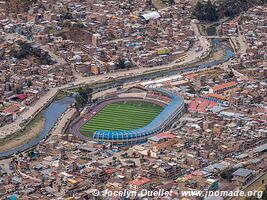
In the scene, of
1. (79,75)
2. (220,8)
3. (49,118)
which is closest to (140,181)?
(49,118)

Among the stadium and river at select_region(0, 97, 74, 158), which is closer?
river at select_region(0, 97, 74, 158)

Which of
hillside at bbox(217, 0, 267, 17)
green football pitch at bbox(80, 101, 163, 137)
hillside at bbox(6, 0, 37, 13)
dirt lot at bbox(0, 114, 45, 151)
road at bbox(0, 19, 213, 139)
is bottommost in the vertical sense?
dirt lot at bbox(0, 114, 45, 151)

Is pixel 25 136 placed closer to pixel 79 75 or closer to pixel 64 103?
pixel 64 103

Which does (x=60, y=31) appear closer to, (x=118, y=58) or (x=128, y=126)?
(x=118, y=58)

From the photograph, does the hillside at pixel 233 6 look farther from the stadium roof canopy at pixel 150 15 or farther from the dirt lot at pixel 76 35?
the dirt lot at pixel 76 35

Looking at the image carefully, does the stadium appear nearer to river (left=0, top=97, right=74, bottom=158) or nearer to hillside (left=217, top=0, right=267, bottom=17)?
river (left=0, top=97, right=74, bottom=158)

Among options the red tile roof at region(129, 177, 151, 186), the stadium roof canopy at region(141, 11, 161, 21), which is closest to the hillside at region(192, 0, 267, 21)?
the stadium roof canopy at region(141, 11, 161, 21)

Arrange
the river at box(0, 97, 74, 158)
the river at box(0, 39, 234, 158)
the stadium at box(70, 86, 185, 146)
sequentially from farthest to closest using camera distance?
1. the river at box(0, 39, 234, 158)
2. the stadium at box(70, 86, 185, 146)
3. the river at box(0, 97, 74, 158)

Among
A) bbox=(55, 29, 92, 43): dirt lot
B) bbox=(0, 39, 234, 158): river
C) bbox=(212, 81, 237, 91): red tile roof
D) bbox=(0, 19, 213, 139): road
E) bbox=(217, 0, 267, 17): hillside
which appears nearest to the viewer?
bbox=(0, 39, 234, 158): river
